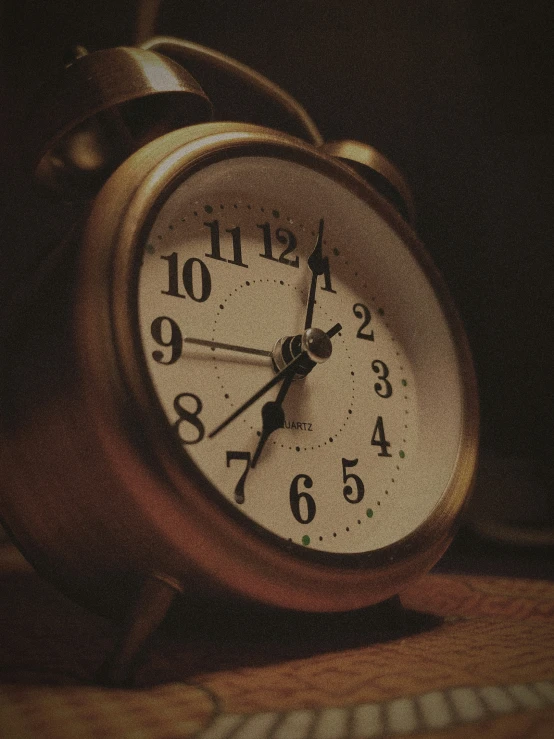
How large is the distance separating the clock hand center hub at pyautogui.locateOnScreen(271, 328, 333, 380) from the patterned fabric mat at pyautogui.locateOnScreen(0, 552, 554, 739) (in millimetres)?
254

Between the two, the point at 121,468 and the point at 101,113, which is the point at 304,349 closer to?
the point at 121,468

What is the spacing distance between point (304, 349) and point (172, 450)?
201 mm

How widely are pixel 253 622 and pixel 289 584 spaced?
0.10m

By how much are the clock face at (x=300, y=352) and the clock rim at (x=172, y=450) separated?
0.7 inches

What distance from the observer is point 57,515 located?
24.7 inches

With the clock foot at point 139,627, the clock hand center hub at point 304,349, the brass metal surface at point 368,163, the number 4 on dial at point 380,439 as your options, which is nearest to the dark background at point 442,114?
the brass metal surface at point 368,163

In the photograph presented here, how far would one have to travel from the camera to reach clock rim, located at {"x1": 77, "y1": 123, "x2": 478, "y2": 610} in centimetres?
52

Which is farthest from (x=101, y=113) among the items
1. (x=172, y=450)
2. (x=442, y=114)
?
(x=442, y=114)

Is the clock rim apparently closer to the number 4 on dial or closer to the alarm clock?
the alarm clock

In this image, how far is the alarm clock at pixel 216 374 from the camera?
0.54 m

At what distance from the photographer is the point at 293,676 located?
1.75ft

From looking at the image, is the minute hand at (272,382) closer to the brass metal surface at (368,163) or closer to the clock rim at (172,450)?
the clock rim at (172,450)

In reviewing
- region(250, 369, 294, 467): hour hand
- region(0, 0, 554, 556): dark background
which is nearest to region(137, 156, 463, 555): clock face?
region(250, 369, 294, 467): hour hand

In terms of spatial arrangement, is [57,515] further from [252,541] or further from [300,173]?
[300,173]
